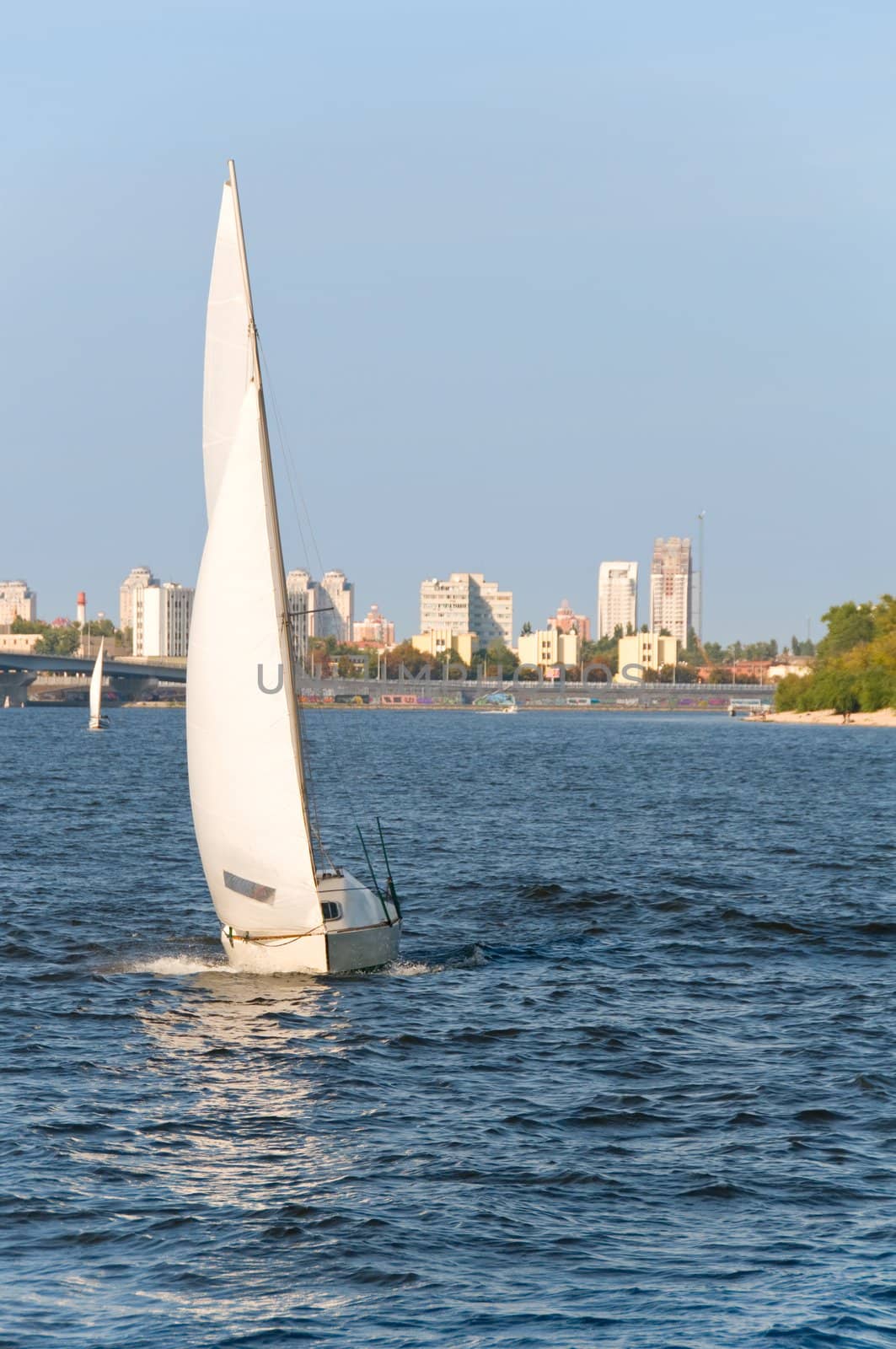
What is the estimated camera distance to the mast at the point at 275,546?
27641 mm

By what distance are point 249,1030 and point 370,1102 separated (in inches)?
166

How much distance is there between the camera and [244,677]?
1087 inches

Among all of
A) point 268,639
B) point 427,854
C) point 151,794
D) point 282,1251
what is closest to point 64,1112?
point 282,1251

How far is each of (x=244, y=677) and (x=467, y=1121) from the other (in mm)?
9730

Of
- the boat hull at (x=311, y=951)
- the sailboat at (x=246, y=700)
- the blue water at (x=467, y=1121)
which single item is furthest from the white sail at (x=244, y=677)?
the blue water at (x=467, y=1121)

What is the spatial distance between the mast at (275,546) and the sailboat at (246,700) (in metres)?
0.03

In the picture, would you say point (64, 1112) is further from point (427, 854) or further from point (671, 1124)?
point (427, 854)

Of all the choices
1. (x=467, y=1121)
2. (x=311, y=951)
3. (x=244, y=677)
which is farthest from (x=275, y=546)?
(x=467, y=1121)

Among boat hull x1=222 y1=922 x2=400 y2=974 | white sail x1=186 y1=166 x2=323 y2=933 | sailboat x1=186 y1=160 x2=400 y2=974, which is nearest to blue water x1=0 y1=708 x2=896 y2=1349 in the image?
boat hull x1=222 y1=922 x2=400 y2=974

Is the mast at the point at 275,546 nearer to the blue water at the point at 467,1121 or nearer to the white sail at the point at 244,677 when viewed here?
the white sail at the point at 244,677

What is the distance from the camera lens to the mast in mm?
27641

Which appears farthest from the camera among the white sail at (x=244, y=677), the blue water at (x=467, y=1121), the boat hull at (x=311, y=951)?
the boat hull at (x=311, y=951)

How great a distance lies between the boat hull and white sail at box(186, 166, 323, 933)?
1.09 ft

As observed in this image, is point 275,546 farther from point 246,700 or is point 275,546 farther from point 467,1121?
point 467,1121
